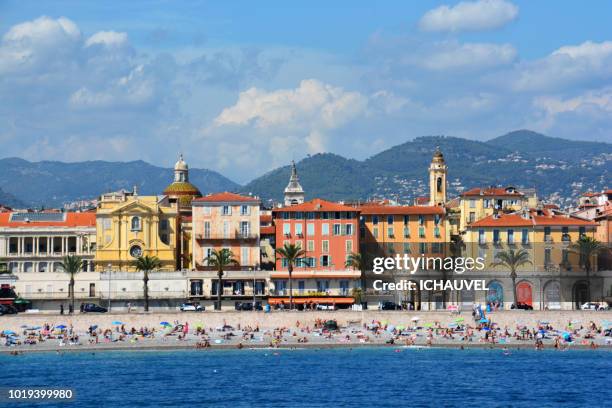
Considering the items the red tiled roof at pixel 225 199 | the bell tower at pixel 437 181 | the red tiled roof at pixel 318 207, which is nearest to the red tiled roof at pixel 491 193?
the bell tower at pixel 437 181

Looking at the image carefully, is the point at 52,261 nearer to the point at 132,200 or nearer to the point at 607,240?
the point at 132,200

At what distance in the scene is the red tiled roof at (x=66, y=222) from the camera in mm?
131000

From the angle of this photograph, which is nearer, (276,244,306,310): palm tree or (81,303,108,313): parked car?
(81,303,108,313): parked car

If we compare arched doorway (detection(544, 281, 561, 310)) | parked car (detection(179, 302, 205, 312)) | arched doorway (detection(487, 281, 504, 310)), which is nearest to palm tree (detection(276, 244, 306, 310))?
parked car (detection(179, 302, 205, 312))

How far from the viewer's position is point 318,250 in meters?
123

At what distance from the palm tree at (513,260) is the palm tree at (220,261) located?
2433 centimetres

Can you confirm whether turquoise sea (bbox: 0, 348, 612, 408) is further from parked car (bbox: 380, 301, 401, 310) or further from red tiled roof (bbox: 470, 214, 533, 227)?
red tiled roof (bbox: 470, 214, 533, 227)

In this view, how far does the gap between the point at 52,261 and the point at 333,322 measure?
34.3 metres

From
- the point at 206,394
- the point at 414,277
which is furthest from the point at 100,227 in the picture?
the point at 206,394

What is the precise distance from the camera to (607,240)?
415 ft

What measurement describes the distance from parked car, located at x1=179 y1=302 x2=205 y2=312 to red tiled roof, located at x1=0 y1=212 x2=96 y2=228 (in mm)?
18466

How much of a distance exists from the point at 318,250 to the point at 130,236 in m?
18.3

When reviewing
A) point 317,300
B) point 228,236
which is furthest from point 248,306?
point 228,236

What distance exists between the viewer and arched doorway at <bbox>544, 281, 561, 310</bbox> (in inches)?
4651
